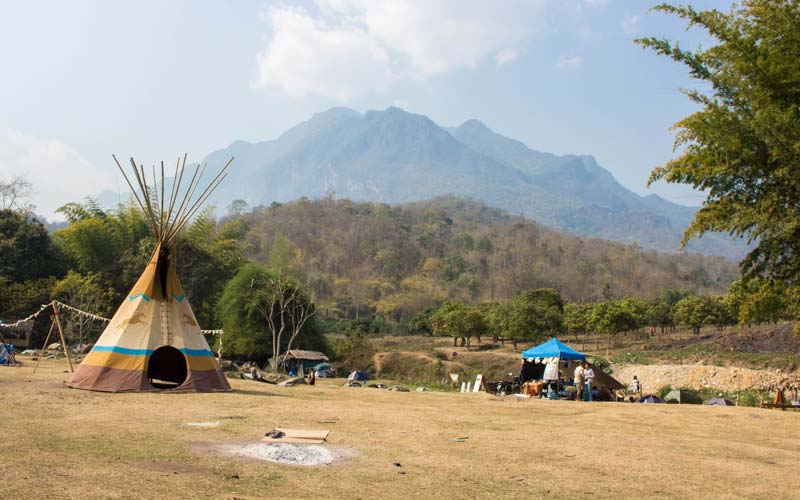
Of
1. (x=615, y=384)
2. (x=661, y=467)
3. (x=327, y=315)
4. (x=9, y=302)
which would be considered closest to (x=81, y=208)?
(x=9, y=302)

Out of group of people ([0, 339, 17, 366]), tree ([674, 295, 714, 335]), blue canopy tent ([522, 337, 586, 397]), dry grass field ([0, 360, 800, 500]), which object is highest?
tree ([674, 295, 714, 335])

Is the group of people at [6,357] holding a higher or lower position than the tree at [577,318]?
lower

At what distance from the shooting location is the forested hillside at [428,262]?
296 ft

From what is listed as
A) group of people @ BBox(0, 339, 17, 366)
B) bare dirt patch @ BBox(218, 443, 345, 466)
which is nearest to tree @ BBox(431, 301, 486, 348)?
group of people @ BBox(0, 339, 17, 366)

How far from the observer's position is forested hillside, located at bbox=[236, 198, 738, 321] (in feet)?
296

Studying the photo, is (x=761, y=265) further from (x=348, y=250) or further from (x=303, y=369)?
(x=348, y=250)

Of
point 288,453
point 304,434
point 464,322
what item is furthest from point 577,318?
point 288,453

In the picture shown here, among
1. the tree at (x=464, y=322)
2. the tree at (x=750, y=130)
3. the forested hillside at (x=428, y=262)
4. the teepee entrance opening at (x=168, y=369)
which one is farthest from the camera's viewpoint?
the forested hillside at (x=428, y=262)

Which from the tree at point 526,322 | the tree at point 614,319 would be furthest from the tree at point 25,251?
the tree at point 614,319

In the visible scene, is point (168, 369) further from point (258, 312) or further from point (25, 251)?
point (25, 251)

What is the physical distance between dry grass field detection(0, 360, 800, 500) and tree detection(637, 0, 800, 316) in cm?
→ 402

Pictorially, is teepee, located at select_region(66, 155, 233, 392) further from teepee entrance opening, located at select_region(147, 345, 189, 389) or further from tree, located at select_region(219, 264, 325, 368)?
tree, located at select_region(219, 264, 325, 368)

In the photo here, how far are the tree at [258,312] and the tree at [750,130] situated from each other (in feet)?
73.5

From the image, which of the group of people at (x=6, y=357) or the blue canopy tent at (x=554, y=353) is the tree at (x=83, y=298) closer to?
the group of people at (x=6, y=357)
